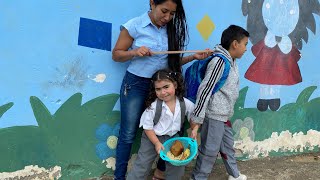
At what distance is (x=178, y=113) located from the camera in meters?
2.88

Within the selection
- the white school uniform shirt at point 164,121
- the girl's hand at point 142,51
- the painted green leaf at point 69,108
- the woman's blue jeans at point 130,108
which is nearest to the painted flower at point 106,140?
the woman's blue jeans at point 130,108

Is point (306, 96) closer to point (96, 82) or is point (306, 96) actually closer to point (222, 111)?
point (222, 111)

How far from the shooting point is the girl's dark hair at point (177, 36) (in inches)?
113

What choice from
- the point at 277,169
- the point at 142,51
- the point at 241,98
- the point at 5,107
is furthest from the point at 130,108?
the point at 277,169

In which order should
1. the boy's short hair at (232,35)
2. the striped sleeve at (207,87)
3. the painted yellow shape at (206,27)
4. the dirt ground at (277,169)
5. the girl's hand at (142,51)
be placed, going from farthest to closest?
the dirt ground at (277,169) → the painted yellow shape at (206,27) → the boy's short hair at (232,35) → the striped sleeve at (207,87) → the girl's hand at (142,51)

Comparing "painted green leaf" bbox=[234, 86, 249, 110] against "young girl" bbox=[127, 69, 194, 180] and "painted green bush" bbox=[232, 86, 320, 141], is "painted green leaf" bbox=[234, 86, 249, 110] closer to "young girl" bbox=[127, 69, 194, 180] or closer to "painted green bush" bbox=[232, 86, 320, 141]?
"painted green bush" bbox=[232, 86, 320, 141]

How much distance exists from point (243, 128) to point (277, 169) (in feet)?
1.68

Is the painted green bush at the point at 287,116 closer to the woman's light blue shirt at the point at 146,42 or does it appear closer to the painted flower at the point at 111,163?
the woman's light blue shirt at the point at 146,42

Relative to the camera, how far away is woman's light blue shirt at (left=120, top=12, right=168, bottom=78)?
2.76m

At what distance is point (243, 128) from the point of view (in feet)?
12.0

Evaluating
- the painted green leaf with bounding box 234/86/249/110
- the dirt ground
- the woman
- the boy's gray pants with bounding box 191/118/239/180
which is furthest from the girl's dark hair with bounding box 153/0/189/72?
the dirt ground

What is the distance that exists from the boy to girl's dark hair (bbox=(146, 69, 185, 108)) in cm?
15

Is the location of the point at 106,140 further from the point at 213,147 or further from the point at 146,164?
the point at 213,147

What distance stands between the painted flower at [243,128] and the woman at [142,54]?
960mm
